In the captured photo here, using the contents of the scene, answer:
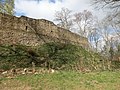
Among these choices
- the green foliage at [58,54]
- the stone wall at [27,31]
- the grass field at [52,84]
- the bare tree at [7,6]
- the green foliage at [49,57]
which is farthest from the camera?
the bare tree at [7,6]

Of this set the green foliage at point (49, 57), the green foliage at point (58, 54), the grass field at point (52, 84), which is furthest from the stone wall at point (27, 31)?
the grass field at point (52, 84)

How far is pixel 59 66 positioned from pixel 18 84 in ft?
19.2

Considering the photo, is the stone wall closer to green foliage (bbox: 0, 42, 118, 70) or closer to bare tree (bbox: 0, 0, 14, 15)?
green foliage (bbox: 0, 42, 118, 70)

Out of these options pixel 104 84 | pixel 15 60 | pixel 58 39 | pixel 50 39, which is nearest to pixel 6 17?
pixel 15 60

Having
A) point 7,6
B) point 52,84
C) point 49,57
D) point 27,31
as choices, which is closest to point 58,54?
point 49,57

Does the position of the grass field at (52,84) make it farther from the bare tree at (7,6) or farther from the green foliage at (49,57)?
the bare tree at (7,6)

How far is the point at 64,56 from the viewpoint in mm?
16078

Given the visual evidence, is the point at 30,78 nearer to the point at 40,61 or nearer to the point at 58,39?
the point at 40,61

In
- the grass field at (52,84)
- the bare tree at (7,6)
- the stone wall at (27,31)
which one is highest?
the bare tree at (7,6)

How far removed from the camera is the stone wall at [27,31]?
48.0ft

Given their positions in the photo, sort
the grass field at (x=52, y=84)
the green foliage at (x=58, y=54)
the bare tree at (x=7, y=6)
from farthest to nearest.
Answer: the bare tree at (x=7, y=6) < the green foliage at (x=58, y=54) < the grass field at (x=52, y=84)

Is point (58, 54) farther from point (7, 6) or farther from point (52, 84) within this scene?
point (7, 6)

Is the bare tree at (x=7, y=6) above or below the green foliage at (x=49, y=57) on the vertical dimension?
above

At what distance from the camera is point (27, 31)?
53.9ft
